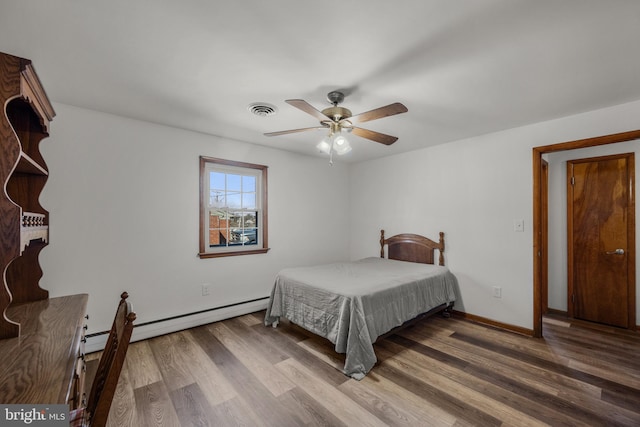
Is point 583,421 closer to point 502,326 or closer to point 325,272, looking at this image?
point 502,326

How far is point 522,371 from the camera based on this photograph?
7.67 ft

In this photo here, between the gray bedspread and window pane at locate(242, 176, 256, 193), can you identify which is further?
window pane at locate(242, 176, 256, 193)

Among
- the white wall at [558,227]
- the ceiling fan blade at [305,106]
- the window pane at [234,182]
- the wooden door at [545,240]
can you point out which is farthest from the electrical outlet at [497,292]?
the window pane at [234,182]

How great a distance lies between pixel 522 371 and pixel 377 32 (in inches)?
111

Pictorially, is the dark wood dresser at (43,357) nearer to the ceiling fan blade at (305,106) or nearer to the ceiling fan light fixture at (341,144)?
the ceiling fan blade at (305,106)

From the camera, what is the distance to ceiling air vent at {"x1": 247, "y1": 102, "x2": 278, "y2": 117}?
254 cm

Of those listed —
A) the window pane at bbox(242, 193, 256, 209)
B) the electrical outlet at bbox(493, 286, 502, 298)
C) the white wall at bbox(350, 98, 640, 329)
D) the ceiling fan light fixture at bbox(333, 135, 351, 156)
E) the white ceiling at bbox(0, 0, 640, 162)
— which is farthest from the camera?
the window pane at bbox(242, 193, 256, 209)

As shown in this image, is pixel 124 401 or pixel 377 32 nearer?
pixel 377 32

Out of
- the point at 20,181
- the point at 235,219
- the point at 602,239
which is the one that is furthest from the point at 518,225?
the point at 20,181

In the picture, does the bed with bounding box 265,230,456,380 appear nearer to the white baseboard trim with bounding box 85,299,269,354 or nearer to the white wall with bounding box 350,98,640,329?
the white wall with bounding box 350,98,640,329

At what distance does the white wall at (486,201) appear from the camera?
3.00m

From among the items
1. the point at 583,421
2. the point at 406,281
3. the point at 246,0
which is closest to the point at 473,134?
the point at 406,281

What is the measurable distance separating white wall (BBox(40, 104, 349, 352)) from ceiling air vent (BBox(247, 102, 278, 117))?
3.57ft

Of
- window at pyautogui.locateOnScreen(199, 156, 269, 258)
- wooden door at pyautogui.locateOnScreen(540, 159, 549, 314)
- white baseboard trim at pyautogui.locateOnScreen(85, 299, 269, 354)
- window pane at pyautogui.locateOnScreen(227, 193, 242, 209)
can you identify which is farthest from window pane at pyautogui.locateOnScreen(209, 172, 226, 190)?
wooden door at pyautogui.locateOnScreen(540, 159, 549, 314)
